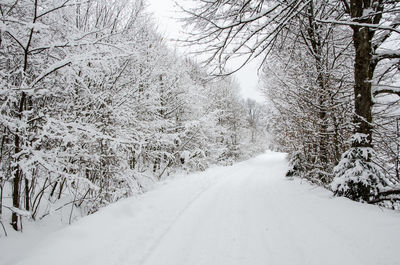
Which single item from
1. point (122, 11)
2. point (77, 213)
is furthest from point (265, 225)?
point (122, 11)

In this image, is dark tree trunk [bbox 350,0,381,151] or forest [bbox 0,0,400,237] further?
dark tree trunk [bbox 350,0,381,151]

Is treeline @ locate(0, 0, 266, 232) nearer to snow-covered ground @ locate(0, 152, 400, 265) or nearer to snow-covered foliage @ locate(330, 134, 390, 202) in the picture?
snow-covered ground @ locate(0, 152, 400, 265)

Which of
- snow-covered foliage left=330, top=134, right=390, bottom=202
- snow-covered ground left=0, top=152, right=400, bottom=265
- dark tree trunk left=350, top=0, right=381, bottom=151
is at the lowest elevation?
snow-covered ground left=0, top=152, right=400, bottom=265

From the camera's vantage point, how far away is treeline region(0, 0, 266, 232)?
329cm

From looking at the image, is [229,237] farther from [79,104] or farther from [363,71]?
[79,104]

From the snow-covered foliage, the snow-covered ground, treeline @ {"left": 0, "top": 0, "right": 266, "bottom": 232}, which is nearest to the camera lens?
the snow-covered ground

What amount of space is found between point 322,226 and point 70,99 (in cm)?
610

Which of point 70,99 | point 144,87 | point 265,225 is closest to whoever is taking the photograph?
point 265,225

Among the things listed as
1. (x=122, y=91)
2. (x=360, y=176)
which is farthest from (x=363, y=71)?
(x=122, y=91)

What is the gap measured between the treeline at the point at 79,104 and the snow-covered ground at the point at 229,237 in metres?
0.83

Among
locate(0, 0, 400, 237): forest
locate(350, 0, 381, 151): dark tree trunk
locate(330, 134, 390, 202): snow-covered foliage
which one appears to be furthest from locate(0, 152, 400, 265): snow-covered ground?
locate(350, 0, 381, 151): dark tree trunk

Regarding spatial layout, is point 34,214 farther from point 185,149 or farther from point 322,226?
point 185,149

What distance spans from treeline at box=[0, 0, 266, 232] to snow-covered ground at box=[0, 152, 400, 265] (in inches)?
Result: 32.5

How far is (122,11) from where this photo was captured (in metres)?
7.38
